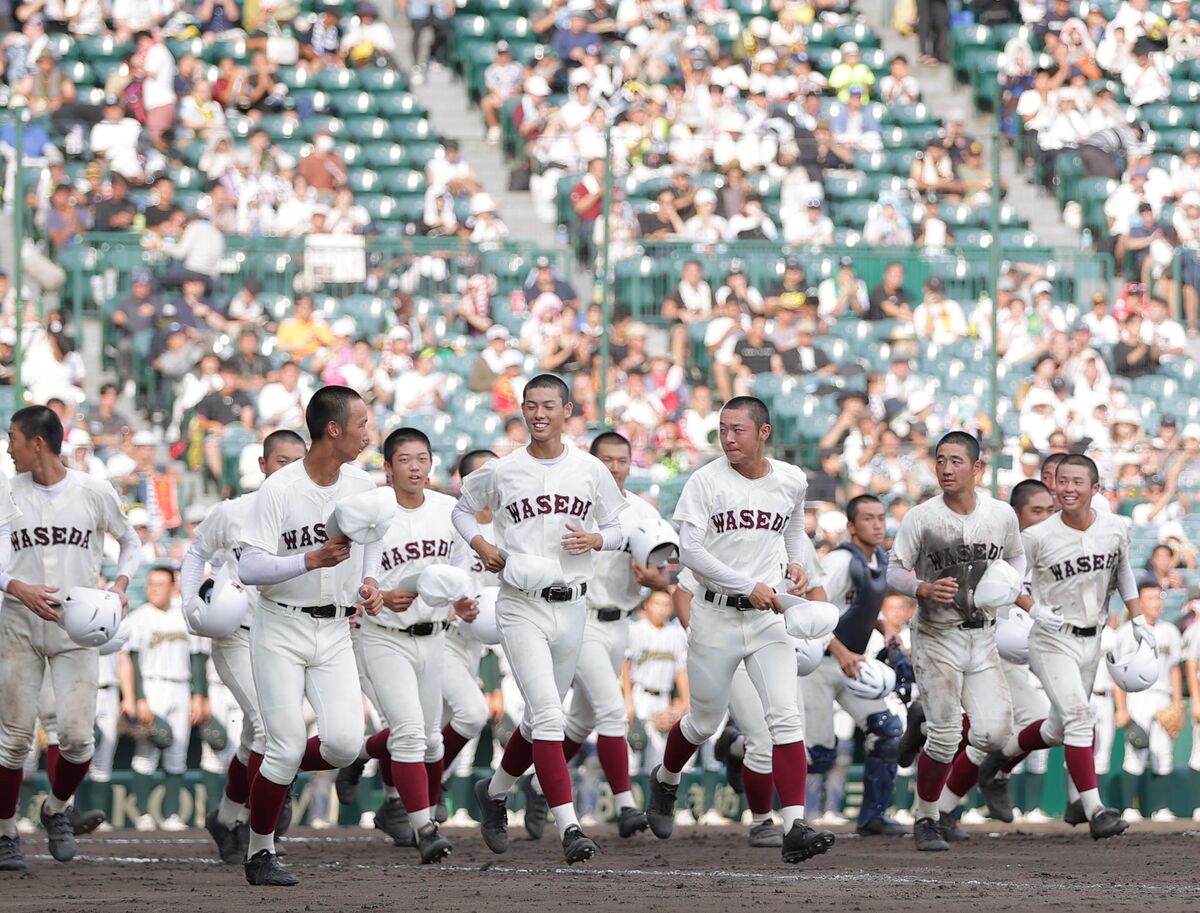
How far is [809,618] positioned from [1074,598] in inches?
96.8

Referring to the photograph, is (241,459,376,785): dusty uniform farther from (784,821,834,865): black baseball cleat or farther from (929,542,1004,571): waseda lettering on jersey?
(929,542,1004,571): waseda lettering on jersey

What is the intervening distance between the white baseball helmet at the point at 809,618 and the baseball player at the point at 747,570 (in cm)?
8

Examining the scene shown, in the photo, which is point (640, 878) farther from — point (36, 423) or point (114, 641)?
point (36, 423)

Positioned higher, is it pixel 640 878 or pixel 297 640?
pixel 297 640

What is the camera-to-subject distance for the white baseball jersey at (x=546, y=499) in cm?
1040

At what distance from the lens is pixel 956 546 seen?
1127 centimetres

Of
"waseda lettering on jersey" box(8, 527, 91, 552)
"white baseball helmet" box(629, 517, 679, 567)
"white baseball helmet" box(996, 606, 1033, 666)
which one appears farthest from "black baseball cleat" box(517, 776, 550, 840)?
"waseda lettering on jersey" box(8, 527, 91, 552)

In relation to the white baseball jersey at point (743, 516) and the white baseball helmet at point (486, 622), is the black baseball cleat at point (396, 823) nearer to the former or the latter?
the white baseball helmet at point (486, 622)

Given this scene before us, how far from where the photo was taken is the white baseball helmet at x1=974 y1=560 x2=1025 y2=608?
431 inches

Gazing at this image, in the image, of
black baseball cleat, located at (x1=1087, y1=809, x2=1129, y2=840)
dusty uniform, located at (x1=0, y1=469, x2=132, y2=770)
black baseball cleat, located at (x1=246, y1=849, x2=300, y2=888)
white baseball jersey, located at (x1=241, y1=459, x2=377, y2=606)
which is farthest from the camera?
black baseball cleat, located at (x1=1087, y1=809, x2=1129, y2=840)

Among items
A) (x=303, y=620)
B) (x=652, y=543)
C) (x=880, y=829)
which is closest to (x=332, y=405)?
(x=303, y=620)

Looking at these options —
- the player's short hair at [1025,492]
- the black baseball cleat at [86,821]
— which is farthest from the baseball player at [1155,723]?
the black baseball cleat at [86,821]

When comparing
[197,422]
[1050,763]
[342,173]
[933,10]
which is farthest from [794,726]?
[933,10]

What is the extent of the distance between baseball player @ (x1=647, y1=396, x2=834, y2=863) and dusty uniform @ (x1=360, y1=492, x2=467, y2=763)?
1403mm
